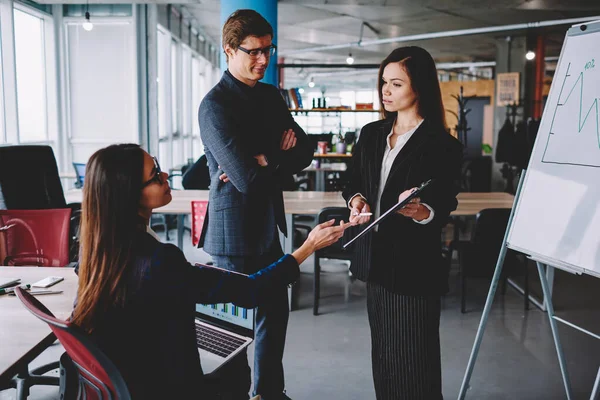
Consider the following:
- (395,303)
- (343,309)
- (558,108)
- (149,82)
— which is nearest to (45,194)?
(343,309)

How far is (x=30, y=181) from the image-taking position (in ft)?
13.5

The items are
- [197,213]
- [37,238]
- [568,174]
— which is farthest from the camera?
[197,213]

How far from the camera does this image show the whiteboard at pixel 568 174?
2131mm

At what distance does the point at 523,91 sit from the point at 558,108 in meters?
9.86

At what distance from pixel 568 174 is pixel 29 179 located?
3.67 metres

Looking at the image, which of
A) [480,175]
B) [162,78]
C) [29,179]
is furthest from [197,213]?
[480,175]

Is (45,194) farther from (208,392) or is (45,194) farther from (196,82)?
(196,82)

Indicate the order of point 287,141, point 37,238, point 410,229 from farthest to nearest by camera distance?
point 37,238 → point 287,141 → point 410,229

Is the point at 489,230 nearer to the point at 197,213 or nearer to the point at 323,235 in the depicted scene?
the point at 197,213

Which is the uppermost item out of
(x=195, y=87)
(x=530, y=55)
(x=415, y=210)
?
(x=530, y=55)

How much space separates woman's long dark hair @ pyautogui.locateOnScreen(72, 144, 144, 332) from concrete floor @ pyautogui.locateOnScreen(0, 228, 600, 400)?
1.86 meters

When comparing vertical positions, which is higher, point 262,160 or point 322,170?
point 262,160

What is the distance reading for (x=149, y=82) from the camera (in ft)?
26.3

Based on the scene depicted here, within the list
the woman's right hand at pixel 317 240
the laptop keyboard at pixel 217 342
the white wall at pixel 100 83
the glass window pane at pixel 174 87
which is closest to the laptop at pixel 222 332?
the laptop keyboard at pixel 217 342
